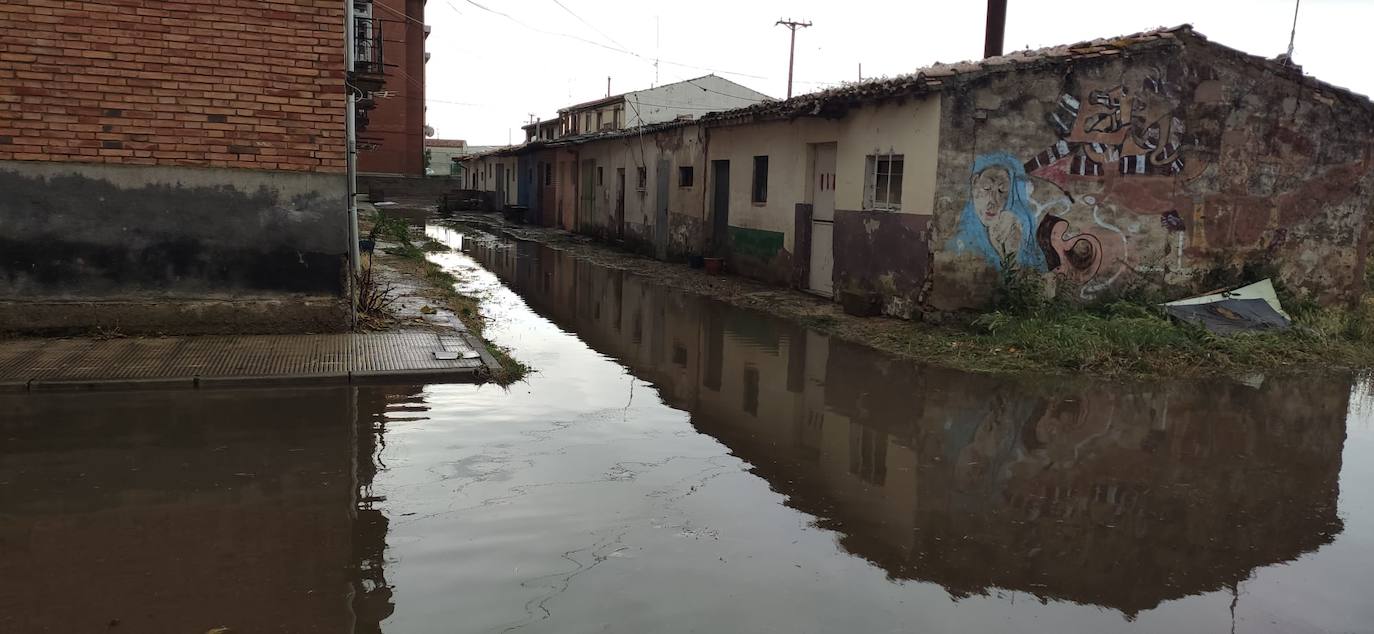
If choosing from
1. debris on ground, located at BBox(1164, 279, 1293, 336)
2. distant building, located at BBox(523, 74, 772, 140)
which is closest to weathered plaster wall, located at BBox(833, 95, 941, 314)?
debris on ground, located at BBox(1164, 279, 1293, 336)

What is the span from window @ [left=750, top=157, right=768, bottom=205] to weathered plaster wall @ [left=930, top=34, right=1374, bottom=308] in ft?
20.0

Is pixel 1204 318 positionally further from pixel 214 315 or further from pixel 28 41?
pixel 28 41

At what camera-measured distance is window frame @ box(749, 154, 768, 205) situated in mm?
17266

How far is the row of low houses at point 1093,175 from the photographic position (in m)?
11.5

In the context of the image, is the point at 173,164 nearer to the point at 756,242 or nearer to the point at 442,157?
the point at 756,242

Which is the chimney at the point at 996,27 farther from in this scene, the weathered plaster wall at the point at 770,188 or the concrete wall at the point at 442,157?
the concrete wall at the point at 442,157

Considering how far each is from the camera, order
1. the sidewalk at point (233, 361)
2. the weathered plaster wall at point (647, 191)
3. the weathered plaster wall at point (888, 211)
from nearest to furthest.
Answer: the sidewalk at point (233, 361) → the weathered plaster wall at point (888, 211) → the weathered plaster wall at point (647, 191)

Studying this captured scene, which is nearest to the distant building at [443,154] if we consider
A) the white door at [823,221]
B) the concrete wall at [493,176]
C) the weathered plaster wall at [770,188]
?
the concrete wall at [493,176]

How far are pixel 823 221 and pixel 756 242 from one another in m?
2.40

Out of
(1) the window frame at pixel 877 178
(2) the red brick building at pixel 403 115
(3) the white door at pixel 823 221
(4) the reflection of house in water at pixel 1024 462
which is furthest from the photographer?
(2) the red brick building at pixel 403 115

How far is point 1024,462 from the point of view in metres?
6.30

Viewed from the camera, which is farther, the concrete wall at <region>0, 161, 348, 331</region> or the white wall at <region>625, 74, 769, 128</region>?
the white wall at <region>625, 74, 769, 128</region>

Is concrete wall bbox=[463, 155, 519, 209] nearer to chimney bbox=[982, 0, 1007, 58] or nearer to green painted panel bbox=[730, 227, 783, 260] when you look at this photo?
green painted panel bbox=[730, 227, 783, 260]

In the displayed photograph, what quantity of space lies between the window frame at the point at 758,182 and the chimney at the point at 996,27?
14.4 feet
